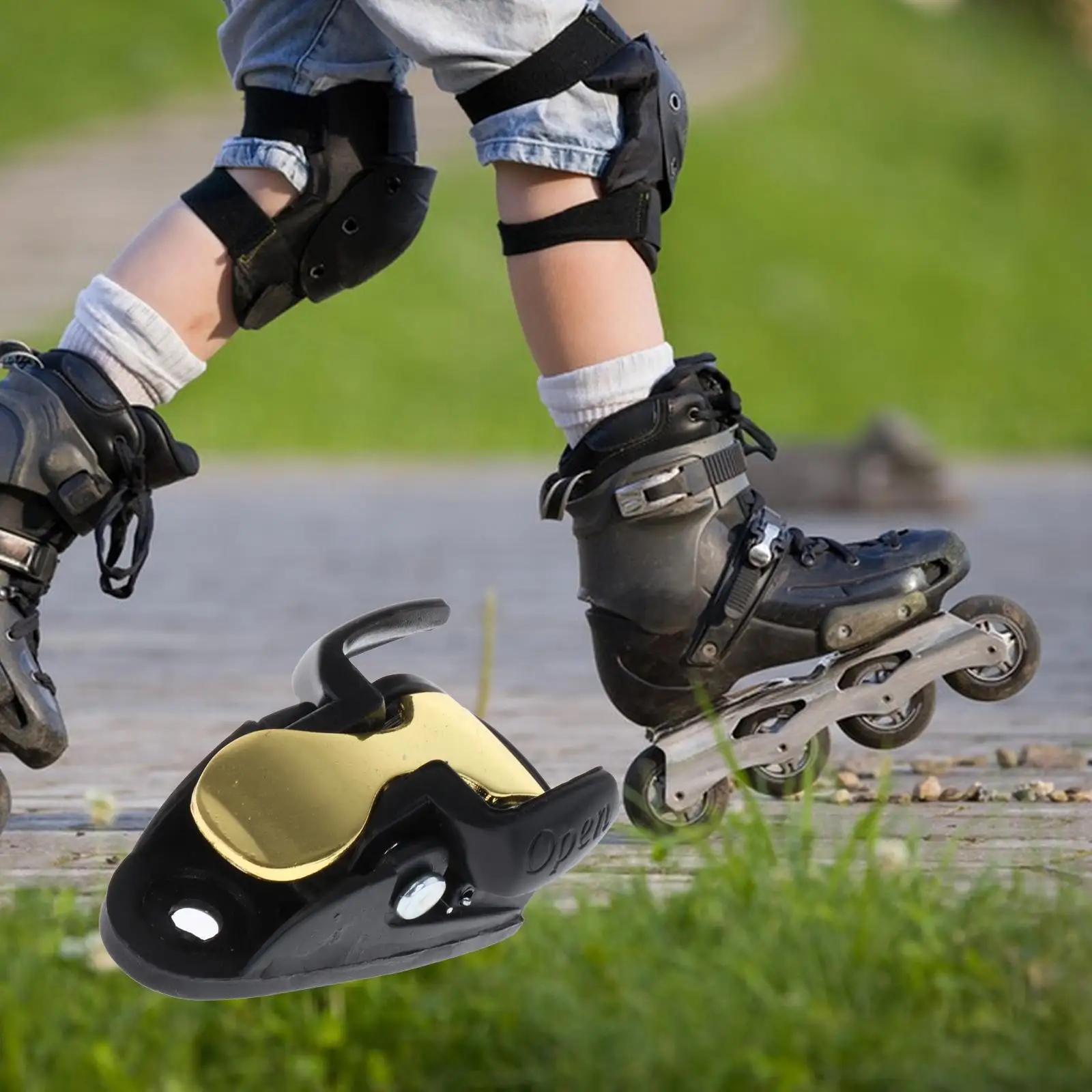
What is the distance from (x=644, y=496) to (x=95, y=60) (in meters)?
22.2

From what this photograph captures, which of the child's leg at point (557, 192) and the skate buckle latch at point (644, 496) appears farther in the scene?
the skate buckle latch at point (644, 496)

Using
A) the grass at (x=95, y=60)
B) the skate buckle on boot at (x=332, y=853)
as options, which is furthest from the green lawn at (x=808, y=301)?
the skate buckle on boot at (x=332, y=853)

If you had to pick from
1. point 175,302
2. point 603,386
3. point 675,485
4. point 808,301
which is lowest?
point 808,301

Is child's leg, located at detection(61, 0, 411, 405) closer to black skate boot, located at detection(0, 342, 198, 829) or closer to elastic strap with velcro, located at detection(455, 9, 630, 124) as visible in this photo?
black skate boot, located at detection(0, 342, 198, 829)

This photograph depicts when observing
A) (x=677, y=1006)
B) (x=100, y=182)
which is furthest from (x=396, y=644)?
(x=100, y=182)

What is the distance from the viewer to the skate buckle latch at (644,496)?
104 inches

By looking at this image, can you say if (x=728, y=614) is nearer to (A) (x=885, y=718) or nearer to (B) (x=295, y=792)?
(A) (x=885, y=718)

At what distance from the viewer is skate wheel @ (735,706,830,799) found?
280 centimetres

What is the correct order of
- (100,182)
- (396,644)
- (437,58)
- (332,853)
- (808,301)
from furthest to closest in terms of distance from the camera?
(808,301) → (100,182) → (396,644) → (437,58) → (332,853)

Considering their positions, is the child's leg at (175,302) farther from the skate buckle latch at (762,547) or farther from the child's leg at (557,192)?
the skate buckle latch at (762,547)

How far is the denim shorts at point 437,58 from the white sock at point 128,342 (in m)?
0.28

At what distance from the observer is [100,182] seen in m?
19.9

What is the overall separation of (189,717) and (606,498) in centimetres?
172

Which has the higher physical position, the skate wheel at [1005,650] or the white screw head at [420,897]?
the white screw head at [420,897]
